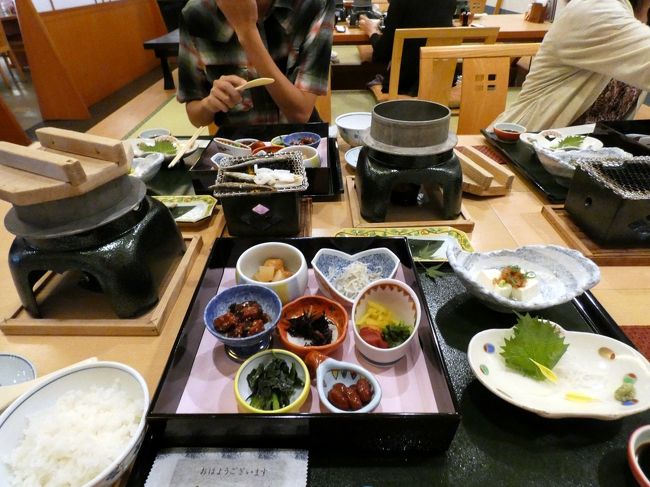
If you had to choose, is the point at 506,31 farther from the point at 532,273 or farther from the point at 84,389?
the point at 84,389

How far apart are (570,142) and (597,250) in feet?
2.58

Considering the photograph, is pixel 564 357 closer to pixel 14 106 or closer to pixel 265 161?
pixel 265 161

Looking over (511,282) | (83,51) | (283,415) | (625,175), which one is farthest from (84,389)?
(83,51)

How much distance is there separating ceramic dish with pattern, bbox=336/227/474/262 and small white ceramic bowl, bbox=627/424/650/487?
70 centimetres

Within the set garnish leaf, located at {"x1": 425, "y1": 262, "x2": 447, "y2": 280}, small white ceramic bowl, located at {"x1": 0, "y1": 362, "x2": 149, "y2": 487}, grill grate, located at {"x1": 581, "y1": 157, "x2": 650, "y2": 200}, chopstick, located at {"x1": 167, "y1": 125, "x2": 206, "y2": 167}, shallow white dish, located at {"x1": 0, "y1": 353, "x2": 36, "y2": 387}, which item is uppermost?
grill grate, located at {"x1": 581, "y1": 157, "x2": 650, "y2": 200}

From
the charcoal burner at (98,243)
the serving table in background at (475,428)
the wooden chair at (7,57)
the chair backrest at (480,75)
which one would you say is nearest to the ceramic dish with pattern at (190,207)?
the serving table in background at (475,428)

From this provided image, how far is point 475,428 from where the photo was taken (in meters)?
0.88

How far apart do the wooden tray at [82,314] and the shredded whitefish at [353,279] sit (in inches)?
21.6

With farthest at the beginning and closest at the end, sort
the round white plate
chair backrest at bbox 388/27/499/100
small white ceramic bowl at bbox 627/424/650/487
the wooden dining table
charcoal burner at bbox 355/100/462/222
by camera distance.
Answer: the wooden dining table
chair backrest at bbox 388/27/499/100
the round white plate
charcoal burner at bbox 355/100/462/222
small white ceramic bowl at bbox 627/424/650/487

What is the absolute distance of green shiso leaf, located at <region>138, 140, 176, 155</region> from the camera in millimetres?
2070

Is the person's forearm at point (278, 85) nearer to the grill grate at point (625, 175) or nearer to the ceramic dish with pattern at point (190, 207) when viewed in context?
the ceramic dish with pattern at point (190, 207)

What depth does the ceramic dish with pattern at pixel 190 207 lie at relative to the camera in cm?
159

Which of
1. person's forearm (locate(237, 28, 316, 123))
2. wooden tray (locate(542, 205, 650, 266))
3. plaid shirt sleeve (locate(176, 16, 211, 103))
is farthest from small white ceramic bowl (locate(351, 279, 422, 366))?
plaid shirt sleeve (locate(176, 16, 211, 103))

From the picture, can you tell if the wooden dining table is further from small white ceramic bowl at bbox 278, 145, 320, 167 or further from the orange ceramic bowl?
the orange ceramic bowl
